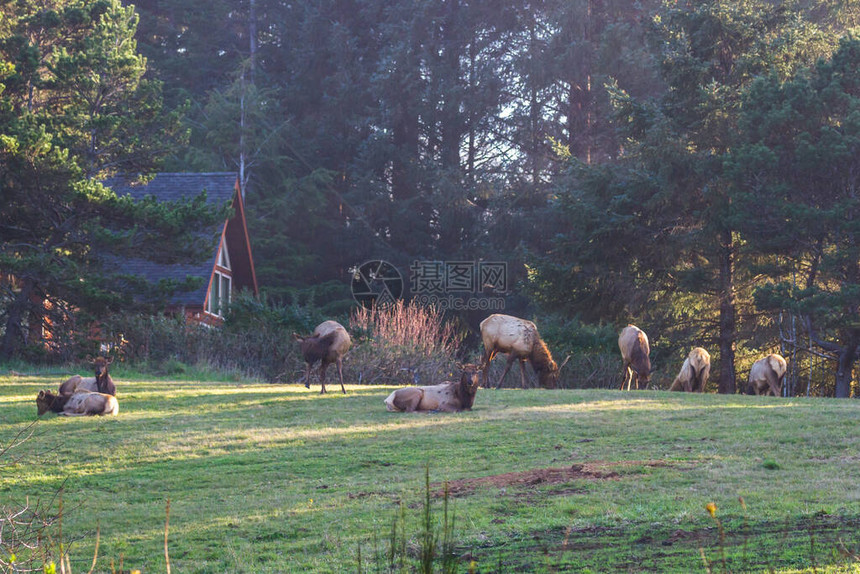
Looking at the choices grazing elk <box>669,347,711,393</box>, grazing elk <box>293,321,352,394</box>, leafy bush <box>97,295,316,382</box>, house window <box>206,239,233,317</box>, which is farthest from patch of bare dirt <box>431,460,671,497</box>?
house window <box>206,239,233,317</box>

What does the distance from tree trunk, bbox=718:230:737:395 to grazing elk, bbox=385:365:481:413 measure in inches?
631

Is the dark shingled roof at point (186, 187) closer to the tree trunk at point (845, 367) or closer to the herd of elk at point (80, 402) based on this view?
the herd of elk at point (80, 402)

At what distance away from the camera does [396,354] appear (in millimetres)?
25141

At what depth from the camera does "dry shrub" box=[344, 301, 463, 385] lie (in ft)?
81.3

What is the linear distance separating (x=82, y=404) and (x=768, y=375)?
14.2 metres

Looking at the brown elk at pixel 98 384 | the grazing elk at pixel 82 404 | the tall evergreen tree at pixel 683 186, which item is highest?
the tall evergreen tree at pixel 683 186

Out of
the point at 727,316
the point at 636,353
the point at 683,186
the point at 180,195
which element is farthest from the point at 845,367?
the point at 180,195

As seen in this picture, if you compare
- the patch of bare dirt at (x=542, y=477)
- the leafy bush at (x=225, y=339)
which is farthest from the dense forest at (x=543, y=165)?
the patch of bare dirt at (x=542, y=477)

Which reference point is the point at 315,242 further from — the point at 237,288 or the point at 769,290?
the point at 769,290

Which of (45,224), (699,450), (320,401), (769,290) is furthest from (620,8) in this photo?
(699,450)

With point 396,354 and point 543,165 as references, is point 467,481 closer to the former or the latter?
point 396,354

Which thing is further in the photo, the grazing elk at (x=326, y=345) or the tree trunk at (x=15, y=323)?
the tree trunk at (x=15, y=323)

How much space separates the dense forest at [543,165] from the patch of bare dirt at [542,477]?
51.2 ft

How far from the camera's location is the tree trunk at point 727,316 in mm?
29812
